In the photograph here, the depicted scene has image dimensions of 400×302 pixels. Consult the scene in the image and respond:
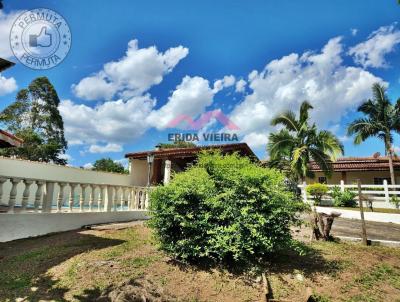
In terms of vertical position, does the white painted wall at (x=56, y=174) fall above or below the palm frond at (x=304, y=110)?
below

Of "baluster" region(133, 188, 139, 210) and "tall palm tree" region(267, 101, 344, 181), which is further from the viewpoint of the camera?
"tall palm tree" region(267, 101, 344, 181)

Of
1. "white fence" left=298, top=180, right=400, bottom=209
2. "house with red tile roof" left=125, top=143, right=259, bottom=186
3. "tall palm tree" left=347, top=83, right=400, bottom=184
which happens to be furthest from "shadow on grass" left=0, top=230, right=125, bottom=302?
"tall palm tree" left=347, top=83, right=400, bottom=184

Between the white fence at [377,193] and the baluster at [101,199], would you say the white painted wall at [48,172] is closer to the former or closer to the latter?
the baluster at [101,199]

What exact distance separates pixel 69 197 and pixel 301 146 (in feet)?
55.8

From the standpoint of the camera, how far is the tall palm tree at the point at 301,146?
2050cm

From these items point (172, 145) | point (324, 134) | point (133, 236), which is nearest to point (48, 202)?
point (133, 236)

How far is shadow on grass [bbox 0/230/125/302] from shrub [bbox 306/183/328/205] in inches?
615

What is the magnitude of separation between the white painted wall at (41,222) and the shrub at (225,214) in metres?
3.65

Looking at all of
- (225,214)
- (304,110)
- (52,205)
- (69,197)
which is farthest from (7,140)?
(304,110)

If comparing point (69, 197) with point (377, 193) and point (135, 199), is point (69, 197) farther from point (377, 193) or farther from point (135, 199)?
point (377, 193)

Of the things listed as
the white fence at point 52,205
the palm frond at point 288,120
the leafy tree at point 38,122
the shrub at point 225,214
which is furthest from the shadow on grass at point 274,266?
the leafy tree at point 38,122

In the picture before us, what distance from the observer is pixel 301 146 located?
849 inches

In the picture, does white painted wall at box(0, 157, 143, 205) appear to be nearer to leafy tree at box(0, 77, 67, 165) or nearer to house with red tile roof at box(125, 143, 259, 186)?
house with red tile roof at box(125, 143, 259, 186)

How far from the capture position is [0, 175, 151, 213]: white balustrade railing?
737 cm
